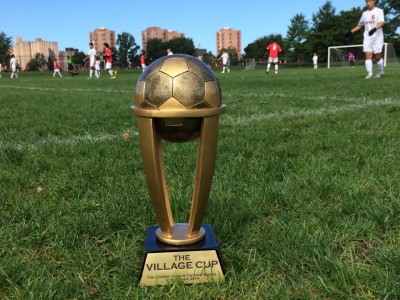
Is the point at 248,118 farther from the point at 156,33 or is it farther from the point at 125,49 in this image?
the point at 156,33

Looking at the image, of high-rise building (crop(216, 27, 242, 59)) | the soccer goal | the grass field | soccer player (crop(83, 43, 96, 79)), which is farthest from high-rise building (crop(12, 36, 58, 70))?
the grass field

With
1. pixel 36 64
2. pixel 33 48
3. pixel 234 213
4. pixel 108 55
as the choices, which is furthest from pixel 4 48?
pixel 234 213

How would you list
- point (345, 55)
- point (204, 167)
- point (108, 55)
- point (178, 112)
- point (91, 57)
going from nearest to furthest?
point (178, 112) < point (204, 167) < point (91, 57) < point (108, 55) < point (345, 55)

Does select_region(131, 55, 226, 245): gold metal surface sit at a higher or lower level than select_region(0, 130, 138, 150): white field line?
higher

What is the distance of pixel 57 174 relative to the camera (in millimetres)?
2910

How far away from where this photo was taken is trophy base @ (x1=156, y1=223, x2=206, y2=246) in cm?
159

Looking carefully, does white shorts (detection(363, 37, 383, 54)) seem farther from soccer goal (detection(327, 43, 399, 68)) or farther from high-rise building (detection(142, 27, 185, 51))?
high-rise building (detection(142, 27, 185, 51))

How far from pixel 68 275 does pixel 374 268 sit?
124cm

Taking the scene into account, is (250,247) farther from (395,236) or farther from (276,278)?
(395,236)

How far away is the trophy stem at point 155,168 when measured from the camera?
4.67 feet

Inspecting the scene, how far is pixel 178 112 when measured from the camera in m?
1.33

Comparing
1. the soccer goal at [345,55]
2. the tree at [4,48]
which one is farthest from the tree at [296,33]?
the tree at [4,48]

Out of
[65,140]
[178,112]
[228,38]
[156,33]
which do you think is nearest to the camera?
[178,112]

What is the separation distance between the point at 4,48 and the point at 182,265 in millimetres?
87403
